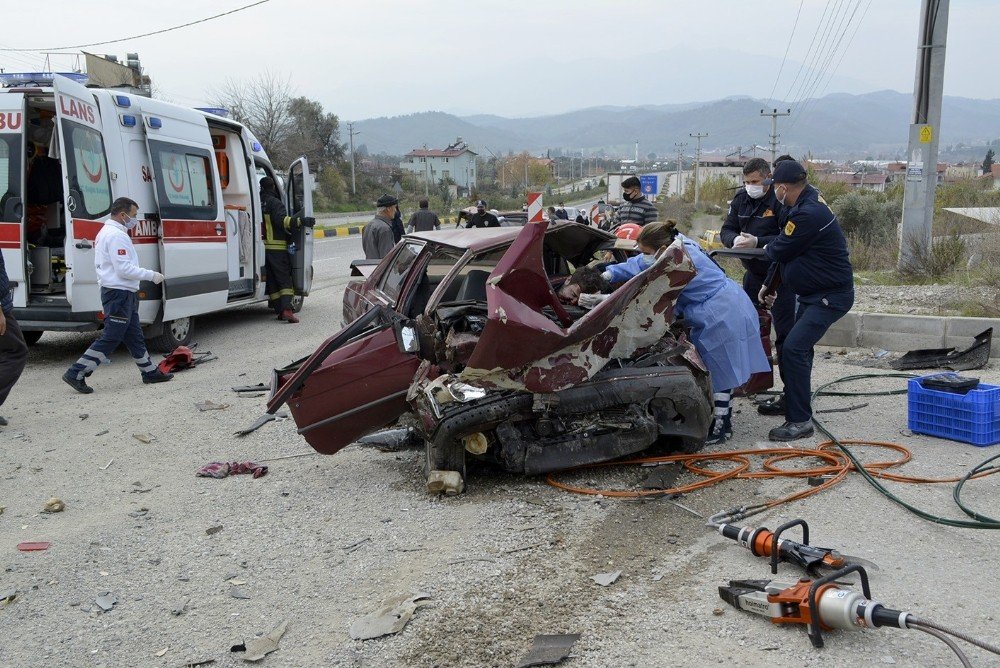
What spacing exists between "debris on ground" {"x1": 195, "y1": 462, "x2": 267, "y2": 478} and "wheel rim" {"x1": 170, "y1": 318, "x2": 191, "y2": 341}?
4332mm

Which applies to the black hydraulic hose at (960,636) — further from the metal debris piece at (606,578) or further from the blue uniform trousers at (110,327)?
the blue uniform trousers at (110,327)

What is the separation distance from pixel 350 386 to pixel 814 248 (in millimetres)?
3253

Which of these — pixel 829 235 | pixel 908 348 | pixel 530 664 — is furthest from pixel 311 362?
pixel 908 348

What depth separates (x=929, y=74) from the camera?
11.0 metres

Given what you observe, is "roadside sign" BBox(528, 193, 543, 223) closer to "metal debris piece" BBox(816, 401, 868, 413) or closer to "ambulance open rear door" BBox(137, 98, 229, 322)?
"metal debris piece" BBox(816, 401, 868, 413)

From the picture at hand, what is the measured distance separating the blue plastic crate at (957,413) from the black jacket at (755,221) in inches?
67.4

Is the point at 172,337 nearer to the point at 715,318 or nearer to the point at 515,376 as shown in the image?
the point at 515,376

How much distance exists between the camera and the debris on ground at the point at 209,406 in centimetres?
702

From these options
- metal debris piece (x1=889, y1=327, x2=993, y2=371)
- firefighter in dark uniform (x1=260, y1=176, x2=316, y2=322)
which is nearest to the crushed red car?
metal debris piece (x1=889, y1=327, x2=993, y2=371)

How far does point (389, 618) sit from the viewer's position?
134 inches

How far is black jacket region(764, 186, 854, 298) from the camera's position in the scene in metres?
5.57

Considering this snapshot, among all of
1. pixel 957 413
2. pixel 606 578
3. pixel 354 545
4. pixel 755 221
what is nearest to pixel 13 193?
pixel 354 545

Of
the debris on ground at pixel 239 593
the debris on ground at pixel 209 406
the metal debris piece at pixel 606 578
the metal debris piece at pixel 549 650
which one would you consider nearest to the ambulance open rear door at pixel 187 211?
the debris on ground at pixel 209 406

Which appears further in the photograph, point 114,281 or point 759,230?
point 114,281
